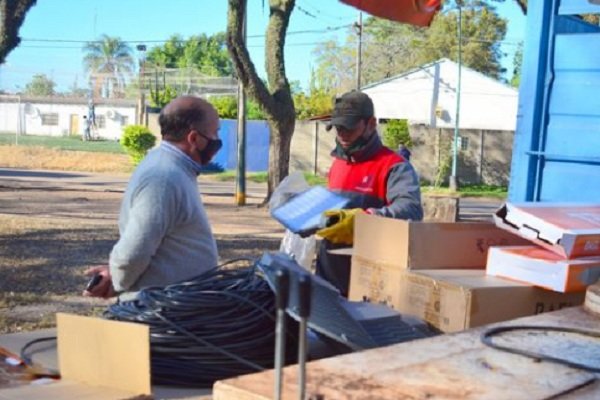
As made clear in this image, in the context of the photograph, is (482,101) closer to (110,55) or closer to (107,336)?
(107,336)

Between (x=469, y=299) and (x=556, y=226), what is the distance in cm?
38

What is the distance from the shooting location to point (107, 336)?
7.24ft

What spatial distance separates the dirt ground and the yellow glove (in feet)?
12.6

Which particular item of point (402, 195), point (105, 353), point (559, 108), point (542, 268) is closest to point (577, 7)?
point (559, 108)

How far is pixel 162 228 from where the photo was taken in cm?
302

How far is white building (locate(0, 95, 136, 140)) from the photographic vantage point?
206 ft

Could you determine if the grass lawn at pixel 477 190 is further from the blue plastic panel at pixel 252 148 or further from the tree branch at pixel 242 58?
the tree branch at pixel 242 58

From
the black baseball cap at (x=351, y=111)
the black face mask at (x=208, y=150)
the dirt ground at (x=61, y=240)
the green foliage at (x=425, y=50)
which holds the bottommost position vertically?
the dirt ground at (x=61, y=240)

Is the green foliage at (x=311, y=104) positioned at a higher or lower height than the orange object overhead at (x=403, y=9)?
lower

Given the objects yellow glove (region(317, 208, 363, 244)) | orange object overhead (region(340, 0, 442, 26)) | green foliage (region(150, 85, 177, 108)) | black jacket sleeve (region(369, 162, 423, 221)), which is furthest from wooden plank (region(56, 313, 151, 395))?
green foliage (region(150, 85, 177, 108))

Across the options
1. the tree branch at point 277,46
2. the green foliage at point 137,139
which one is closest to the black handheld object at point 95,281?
the tree branch at point 277,46

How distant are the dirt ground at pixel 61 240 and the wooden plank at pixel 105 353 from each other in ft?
14.2

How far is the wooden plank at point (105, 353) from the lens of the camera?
84.2 inches

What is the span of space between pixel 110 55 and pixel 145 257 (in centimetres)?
9826
